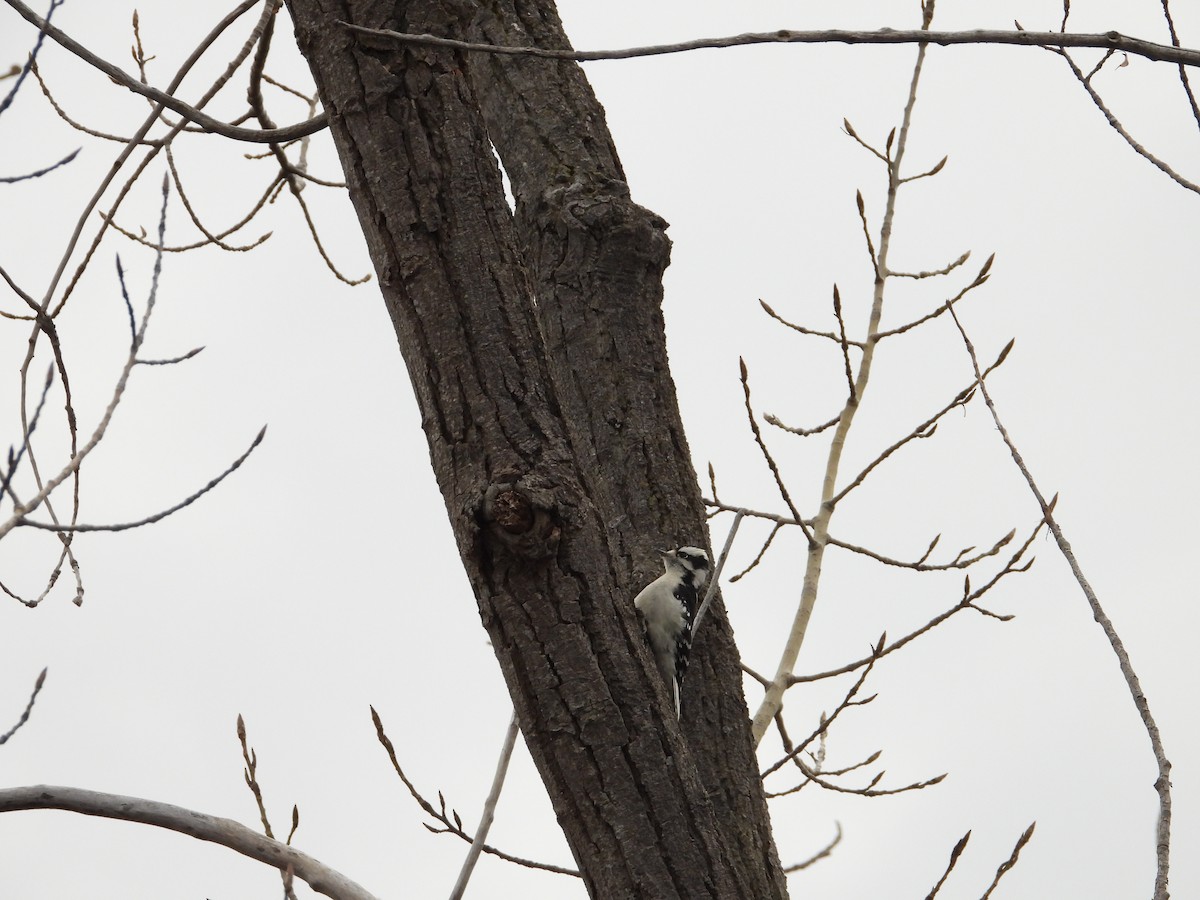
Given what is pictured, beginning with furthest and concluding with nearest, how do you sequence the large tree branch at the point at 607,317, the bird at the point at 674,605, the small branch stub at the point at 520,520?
the bird at the point at 674,605
the large tree branch at the point at 607,317
the small branch stub at the point at 520,520

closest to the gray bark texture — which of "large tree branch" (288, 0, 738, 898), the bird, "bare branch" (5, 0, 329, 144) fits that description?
"large tree branch" (288, 0, 738, 898)

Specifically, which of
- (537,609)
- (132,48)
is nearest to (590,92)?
(537,609)

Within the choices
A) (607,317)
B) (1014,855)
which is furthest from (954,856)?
(607,317)

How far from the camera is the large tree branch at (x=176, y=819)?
2.01 m

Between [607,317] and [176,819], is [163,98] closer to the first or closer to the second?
[607,317]

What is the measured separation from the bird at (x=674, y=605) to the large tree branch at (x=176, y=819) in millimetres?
937

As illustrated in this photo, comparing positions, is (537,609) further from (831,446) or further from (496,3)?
(831,446)

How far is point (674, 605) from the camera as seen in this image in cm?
352

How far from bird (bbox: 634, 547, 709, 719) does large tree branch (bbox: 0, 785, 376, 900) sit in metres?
0.94

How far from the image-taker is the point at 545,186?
2.94 m

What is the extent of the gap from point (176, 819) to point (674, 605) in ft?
5.82

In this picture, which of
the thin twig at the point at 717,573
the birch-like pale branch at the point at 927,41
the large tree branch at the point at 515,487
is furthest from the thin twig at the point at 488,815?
the birch-like pale branch at the point at 927,41

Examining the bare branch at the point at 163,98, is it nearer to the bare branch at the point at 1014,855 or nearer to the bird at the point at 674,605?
the bird at the point at 674,605

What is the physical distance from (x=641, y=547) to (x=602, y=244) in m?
0.75
